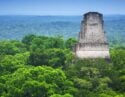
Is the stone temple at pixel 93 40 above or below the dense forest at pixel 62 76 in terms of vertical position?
above

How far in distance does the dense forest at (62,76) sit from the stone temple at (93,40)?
1.13 m

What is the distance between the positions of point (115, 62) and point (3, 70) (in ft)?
37.6

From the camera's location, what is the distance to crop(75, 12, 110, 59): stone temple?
55281 mm

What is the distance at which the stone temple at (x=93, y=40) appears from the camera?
55281 mm

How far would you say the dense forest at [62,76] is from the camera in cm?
4391

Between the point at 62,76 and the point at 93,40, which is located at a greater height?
the point at 93,40

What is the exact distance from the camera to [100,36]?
2192 inches

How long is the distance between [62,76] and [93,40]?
9678 millimetres

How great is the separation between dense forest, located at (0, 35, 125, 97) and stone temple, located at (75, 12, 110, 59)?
113 centimetres

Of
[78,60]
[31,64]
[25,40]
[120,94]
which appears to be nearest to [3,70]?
[31,64]

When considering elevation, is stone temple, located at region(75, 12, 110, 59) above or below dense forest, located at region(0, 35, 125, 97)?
above

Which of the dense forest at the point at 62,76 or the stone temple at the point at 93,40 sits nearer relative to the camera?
the dense forest at the point at 62,76

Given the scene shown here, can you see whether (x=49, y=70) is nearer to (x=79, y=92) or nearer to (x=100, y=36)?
(x=79, y=92)

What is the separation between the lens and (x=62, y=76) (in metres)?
46.9
